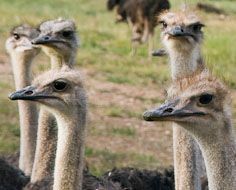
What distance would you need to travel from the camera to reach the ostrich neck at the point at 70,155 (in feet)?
16.5

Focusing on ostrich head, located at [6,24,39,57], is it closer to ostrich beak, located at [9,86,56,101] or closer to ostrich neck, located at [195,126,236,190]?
ostrich beak, located at [9,86,56,101]

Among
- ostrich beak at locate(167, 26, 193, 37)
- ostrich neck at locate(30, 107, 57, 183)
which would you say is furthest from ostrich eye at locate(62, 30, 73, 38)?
ostrich beak at locate(167, 26, 193, 37)

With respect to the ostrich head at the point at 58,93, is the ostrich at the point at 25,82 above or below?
above

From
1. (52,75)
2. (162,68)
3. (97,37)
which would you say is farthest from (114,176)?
(97,37)

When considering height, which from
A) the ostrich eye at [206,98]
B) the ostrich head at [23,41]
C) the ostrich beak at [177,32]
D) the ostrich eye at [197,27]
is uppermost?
the ostrich head at [23,41]

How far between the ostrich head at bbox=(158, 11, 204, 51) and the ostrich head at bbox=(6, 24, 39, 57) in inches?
59.1

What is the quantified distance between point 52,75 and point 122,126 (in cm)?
559

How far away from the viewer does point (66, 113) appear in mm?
5102

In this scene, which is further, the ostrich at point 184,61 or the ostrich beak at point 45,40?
the ostrich beak at point 45,40

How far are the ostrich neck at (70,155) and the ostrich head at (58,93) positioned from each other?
0.20 feet

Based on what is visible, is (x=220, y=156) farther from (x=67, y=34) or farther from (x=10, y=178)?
(x=67, y=34)

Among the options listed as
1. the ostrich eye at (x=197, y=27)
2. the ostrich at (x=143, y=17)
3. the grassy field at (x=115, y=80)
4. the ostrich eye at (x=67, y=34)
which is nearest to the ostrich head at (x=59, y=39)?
the ostrich eye at (x=67, y=34)

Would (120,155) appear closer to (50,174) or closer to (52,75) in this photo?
(50,174)

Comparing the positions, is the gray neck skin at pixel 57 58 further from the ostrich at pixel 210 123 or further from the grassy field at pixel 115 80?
the ostrich at pixel 210 123
